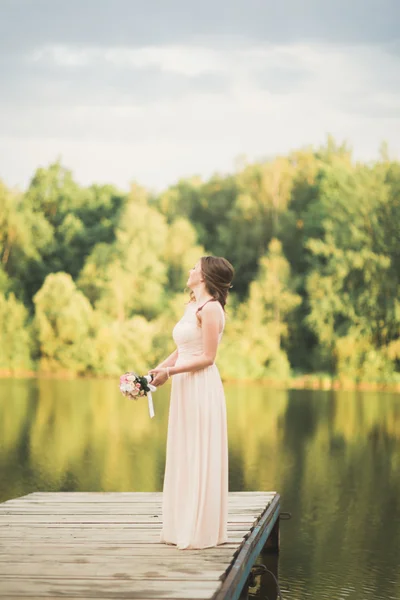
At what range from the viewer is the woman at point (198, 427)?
15.0 ft

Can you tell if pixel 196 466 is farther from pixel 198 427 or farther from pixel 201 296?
pixel 201 296

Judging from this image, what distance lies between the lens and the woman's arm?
4.60m

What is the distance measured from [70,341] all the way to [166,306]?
3345mm

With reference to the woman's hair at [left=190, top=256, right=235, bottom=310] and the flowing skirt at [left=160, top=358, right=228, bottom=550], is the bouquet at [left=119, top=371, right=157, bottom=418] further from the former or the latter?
the woman's hair at [left=190, top=256, right=235, bottom=310]

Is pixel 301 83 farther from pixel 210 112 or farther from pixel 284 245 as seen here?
pixel 284 245

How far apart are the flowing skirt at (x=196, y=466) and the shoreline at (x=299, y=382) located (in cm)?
2597

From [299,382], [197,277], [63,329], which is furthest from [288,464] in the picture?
[63,329]

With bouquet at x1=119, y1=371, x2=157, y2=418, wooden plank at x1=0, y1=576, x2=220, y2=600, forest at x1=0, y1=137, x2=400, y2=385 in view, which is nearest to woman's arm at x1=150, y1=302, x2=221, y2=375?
bouquet at x1=119, y1=371, x2=157, y2=418

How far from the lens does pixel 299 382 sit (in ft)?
107

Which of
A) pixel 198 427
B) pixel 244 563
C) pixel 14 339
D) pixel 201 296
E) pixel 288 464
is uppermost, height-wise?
pixel 14 339

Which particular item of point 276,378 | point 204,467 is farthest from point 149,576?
point 276,378

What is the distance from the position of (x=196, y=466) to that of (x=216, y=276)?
0.86 meters

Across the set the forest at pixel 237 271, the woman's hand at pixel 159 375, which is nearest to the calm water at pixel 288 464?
the woman's hand at pixel 159 375

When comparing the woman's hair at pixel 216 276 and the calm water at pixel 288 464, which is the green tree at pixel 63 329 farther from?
the woman's hair at pixel 216 276
